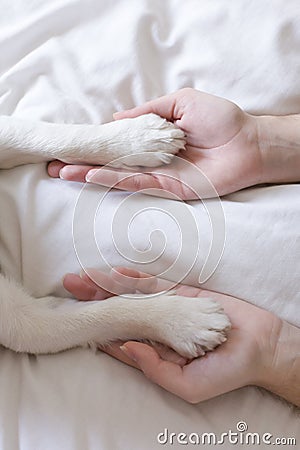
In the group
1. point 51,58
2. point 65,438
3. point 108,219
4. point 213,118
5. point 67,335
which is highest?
point 51,58

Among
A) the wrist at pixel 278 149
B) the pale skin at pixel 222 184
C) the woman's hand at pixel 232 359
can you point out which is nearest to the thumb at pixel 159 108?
the pale skin at pixel 222 184

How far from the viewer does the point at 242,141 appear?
1.24 m

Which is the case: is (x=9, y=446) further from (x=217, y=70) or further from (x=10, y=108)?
(x=217, y=70)

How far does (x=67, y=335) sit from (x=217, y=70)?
1.82 ft

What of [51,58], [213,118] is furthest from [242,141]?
[51,58]

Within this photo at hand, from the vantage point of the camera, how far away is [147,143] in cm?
123

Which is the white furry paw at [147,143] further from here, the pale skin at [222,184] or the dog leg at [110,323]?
the dog leg at [110,323]

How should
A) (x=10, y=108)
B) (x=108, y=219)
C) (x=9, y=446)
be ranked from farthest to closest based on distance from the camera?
1. (x=10, y=108)
2. (x=108, y=219)
3. (x=9, y=446)

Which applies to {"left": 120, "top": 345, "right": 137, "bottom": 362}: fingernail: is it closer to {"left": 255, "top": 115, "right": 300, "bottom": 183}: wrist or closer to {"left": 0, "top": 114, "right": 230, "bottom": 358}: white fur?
{"left": 0, "top": 114, "right": 230, "bottom": 358}: white fur

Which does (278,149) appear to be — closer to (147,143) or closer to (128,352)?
(147,143)

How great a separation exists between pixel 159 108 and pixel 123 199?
0.60 feet

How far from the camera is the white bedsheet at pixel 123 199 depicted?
1.15 meters

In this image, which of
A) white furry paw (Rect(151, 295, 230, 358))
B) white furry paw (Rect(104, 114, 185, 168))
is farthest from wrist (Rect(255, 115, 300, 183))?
white furry paw (Rect(151, 295, 230, 358))

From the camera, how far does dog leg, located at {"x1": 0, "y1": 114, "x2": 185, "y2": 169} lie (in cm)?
123
